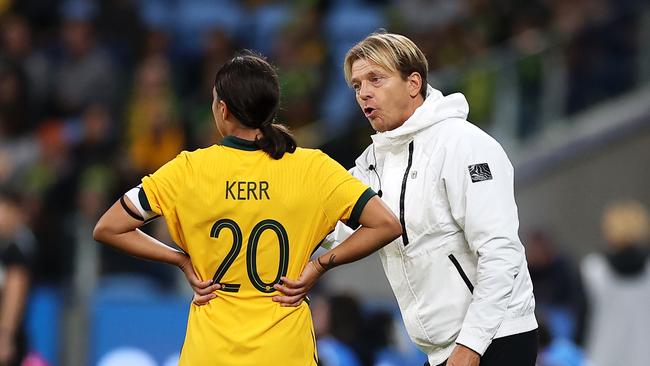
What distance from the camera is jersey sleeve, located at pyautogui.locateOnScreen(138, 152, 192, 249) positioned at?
4.62 metres

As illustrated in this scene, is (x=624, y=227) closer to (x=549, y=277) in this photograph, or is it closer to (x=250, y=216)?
(x=549, y=277)

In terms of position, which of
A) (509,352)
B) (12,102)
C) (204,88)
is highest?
(12,102)

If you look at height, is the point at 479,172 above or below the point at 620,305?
above

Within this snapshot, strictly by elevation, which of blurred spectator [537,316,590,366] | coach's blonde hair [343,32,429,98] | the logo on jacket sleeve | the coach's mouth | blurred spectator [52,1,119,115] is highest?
blurred spectator [52,1,119,115]

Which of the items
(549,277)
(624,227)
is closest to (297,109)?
(549,277)

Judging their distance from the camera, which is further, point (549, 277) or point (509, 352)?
point (549, 277)

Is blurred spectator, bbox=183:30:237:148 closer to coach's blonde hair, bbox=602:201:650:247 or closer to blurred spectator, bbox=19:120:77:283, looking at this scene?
blurred spectator, bbox=19:120:77:283

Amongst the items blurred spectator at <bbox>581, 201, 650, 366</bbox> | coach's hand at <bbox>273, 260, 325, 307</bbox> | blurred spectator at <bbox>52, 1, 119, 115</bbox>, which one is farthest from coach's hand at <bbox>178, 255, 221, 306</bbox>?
blurred spectator at <bbox>52, 1, 119, 115</bbox>

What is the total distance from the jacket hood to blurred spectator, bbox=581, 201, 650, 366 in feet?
15.4

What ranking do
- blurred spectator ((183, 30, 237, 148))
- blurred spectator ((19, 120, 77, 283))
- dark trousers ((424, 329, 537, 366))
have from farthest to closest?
blurred spectator ((183, 30, 237, 148))
blurred spectator ((19, 120, 77, 283))
dark trousers ((424, 329, 537, 366))

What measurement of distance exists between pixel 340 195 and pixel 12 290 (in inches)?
195

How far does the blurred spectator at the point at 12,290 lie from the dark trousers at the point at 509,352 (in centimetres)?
495

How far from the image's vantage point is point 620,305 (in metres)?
9.52

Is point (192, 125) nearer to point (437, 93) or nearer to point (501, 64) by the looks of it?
point (501, 64)
